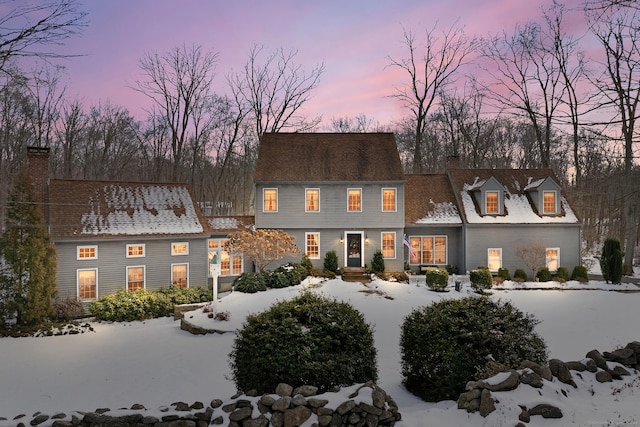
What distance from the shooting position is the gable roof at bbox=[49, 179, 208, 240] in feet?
60.2

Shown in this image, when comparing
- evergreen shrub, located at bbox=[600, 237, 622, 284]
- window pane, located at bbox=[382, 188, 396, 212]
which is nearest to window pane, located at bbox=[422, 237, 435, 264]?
window pane, located at bbox=[382, 188, 396, 212]

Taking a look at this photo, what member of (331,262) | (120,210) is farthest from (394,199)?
(120,210)

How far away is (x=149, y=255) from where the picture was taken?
63.8ft

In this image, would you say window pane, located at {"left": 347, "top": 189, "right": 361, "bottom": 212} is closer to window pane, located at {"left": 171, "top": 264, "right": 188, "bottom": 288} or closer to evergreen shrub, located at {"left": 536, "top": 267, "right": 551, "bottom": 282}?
window pane, located at {"left": 171, "top": 264, "right": 188, "bottom": 288}

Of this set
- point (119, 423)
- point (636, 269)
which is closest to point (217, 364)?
point (119, 423)

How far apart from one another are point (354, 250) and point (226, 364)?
13.8 meters

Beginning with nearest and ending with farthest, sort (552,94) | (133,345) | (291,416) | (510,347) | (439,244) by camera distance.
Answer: (291,416), (510,347), (133,345), (439,244), (552,94)

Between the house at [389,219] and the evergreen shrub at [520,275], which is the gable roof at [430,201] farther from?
the evergreen shrub at [520,275]

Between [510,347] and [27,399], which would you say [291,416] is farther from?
[27,399]

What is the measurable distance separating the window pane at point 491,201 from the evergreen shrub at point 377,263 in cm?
740

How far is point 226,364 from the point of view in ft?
33.0

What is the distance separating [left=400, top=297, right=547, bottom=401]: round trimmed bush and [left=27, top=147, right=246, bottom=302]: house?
51.4 ft

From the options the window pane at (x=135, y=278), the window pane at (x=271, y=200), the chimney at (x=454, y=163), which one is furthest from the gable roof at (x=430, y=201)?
the window pane at (x=135, y=278)

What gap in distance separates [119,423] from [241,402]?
5.87 ft
